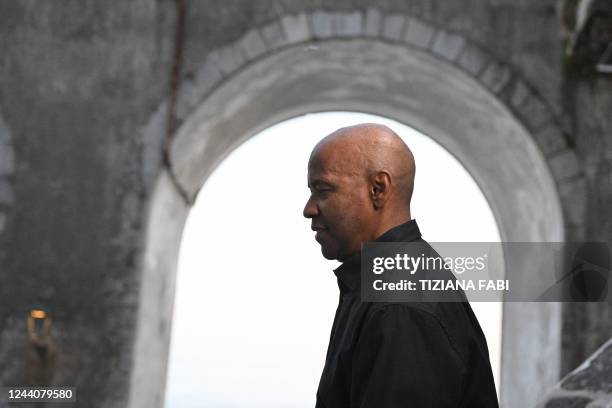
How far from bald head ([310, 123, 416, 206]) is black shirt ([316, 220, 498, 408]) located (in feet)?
1.04

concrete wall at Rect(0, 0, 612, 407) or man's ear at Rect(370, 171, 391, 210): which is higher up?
concrete wall at Rect(0, 0, 612, 407)

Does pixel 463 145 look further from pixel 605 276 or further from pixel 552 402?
pixel 552 402

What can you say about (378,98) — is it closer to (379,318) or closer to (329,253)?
(329,253)

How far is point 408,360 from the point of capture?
1.78 meters

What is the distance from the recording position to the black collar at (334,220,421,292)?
2.15 metres

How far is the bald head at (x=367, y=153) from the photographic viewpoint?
216cm

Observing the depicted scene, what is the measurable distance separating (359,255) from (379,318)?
0.33 metres

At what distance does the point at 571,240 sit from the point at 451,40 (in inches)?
79.9

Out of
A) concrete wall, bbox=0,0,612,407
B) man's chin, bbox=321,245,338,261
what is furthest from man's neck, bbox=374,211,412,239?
Answer: concrete wall, bbox=0,0,612,407

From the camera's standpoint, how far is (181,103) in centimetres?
774

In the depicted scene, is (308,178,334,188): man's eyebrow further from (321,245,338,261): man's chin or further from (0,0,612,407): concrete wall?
(0,0,612,407): concrete wall

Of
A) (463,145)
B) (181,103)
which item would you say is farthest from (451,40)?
(181,103)

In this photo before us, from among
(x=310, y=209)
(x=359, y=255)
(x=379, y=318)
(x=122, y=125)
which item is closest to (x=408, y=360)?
(x=379, y=318)

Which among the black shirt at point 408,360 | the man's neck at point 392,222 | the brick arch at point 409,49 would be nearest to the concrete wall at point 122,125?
the brick arch at point 409,49
